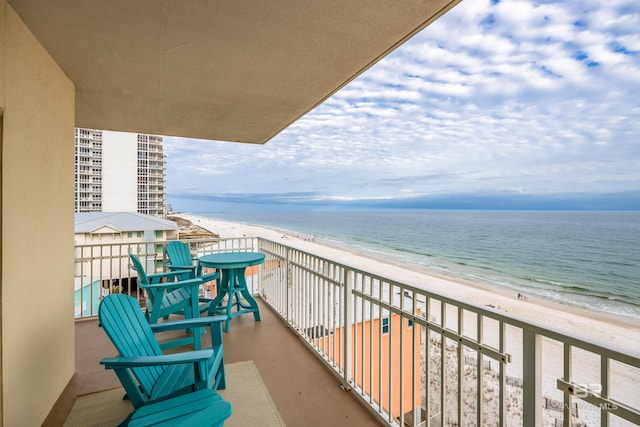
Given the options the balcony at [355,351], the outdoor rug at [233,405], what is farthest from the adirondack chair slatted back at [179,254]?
the outdoor rug at [233,405]

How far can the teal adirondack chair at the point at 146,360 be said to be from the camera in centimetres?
144

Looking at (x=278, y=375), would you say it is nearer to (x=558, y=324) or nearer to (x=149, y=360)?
(x=149, y=360)

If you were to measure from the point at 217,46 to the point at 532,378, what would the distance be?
2425mm

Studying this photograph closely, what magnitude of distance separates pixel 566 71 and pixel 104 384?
31127 millimetres

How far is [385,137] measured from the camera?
114ft

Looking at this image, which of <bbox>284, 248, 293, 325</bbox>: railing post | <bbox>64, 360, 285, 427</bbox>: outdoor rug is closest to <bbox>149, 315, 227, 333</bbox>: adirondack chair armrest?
<bbox>64, 360, 285, 427</bbox>: outdoor rug

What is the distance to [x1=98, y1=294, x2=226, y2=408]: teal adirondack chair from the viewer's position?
1.44 m

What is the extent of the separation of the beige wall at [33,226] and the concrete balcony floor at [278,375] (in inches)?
7.2

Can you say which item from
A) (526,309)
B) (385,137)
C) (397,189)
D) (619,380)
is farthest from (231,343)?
(397,189)

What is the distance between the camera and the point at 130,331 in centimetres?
180

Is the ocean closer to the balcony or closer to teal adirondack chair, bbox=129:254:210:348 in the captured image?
the balcony

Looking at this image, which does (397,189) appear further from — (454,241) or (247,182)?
(247,182)

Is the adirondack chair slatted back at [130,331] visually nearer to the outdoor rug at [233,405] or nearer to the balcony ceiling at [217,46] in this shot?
the outdoor rug at [233,405]

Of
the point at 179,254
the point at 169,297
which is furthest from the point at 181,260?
the point at 169,297
